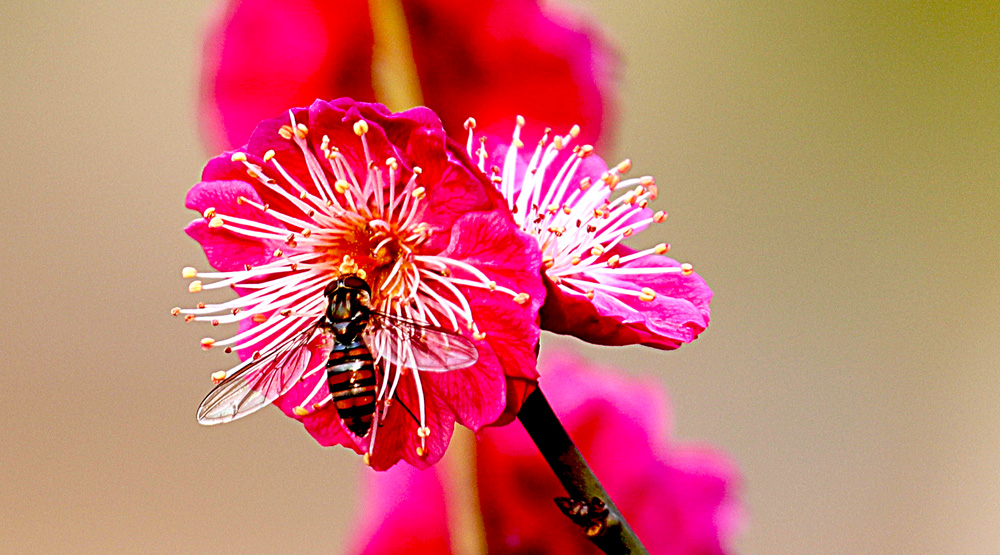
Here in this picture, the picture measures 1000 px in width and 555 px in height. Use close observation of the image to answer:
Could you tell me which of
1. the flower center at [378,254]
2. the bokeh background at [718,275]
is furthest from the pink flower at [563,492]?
the flower center at [378,254]

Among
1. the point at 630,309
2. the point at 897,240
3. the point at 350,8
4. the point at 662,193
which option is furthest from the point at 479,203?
the point at 897,240

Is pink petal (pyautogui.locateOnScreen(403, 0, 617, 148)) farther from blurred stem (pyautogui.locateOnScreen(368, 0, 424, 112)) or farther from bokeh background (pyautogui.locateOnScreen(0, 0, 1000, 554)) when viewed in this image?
bokeh background (pyautogui.locateOnScreen(0, 0, 1000, 554))

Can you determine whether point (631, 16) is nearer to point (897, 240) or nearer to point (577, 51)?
point (577, 51)

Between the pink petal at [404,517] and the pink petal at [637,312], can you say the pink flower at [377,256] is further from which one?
the pink petal at [404,517]

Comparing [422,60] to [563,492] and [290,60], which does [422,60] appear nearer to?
[290,60]

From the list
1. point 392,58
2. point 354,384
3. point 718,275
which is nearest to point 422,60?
point 392,58
